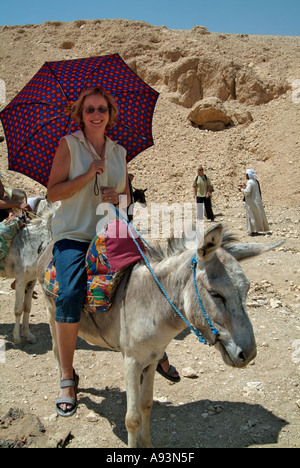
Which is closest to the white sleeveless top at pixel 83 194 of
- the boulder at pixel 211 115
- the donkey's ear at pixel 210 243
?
the donkey's ear at pixel 210 243

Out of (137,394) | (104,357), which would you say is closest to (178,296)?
(137,394)

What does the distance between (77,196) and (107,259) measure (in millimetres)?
584

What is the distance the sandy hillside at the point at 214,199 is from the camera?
137 inches

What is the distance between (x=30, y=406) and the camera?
3.78 m

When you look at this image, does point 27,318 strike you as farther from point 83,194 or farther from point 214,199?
point 214,199

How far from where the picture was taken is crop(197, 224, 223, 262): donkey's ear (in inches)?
80.4

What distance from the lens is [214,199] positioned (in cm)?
1953

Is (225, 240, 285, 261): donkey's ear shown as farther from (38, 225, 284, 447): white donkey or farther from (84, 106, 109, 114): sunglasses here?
(84, 106, 109, 114): sunglasses

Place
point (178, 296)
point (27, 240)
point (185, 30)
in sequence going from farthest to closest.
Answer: point (185, 30) < point (27, 240) < point (178, 296)

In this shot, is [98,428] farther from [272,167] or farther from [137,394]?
[272,167]

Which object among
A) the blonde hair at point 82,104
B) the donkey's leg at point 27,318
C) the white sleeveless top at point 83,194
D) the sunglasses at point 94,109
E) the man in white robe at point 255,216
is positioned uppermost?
the man in white robe at point 255,216

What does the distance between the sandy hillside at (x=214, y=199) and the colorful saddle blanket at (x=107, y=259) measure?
81 cm

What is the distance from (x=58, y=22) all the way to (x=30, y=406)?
46.6 metres

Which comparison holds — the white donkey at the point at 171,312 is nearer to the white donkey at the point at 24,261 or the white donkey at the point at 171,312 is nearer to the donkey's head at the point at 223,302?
the donkey's head at the point at 223,302
